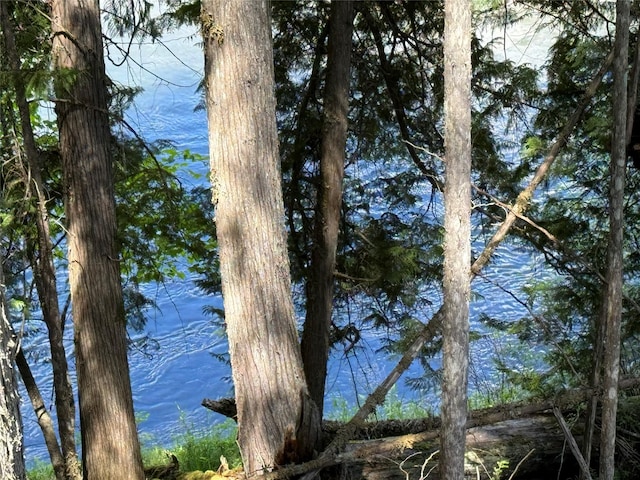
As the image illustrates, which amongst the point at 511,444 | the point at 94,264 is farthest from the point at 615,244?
the point at 94,264

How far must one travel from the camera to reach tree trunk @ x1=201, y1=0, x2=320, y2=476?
402 cm

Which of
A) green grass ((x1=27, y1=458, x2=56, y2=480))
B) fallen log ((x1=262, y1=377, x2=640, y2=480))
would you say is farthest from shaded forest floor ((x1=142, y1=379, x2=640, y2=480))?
green grass ((x1=27, y1=458, x2=56, y2=480))

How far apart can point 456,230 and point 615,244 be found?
1.60m

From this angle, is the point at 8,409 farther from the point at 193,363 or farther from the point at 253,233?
the point at 193,363

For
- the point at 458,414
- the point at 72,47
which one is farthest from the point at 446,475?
the point at 72,47

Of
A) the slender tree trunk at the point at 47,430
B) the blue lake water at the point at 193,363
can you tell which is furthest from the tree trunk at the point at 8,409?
the blue lake water at the point at 193,363

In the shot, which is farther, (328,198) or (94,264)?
(328,198)

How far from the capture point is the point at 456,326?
3928mm

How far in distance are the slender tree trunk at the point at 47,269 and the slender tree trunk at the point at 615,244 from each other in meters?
4.25

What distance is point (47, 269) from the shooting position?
560 cm

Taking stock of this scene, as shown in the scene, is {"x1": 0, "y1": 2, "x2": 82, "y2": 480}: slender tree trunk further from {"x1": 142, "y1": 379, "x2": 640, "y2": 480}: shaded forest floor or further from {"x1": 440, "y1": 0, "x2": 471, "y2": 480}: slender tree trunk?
{"x1": 440, "y1": 0, "x2": 471, "y2": 480}: slender tree trunk

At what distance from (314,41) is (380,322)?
321 centimetres

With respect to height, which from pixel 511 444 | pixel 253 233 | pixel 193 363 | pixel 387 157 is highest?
pixel 387 157

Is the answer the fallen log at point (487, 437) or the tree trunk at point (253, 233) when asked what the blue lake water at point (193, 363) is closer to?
the fallen log at point (487, 437)
